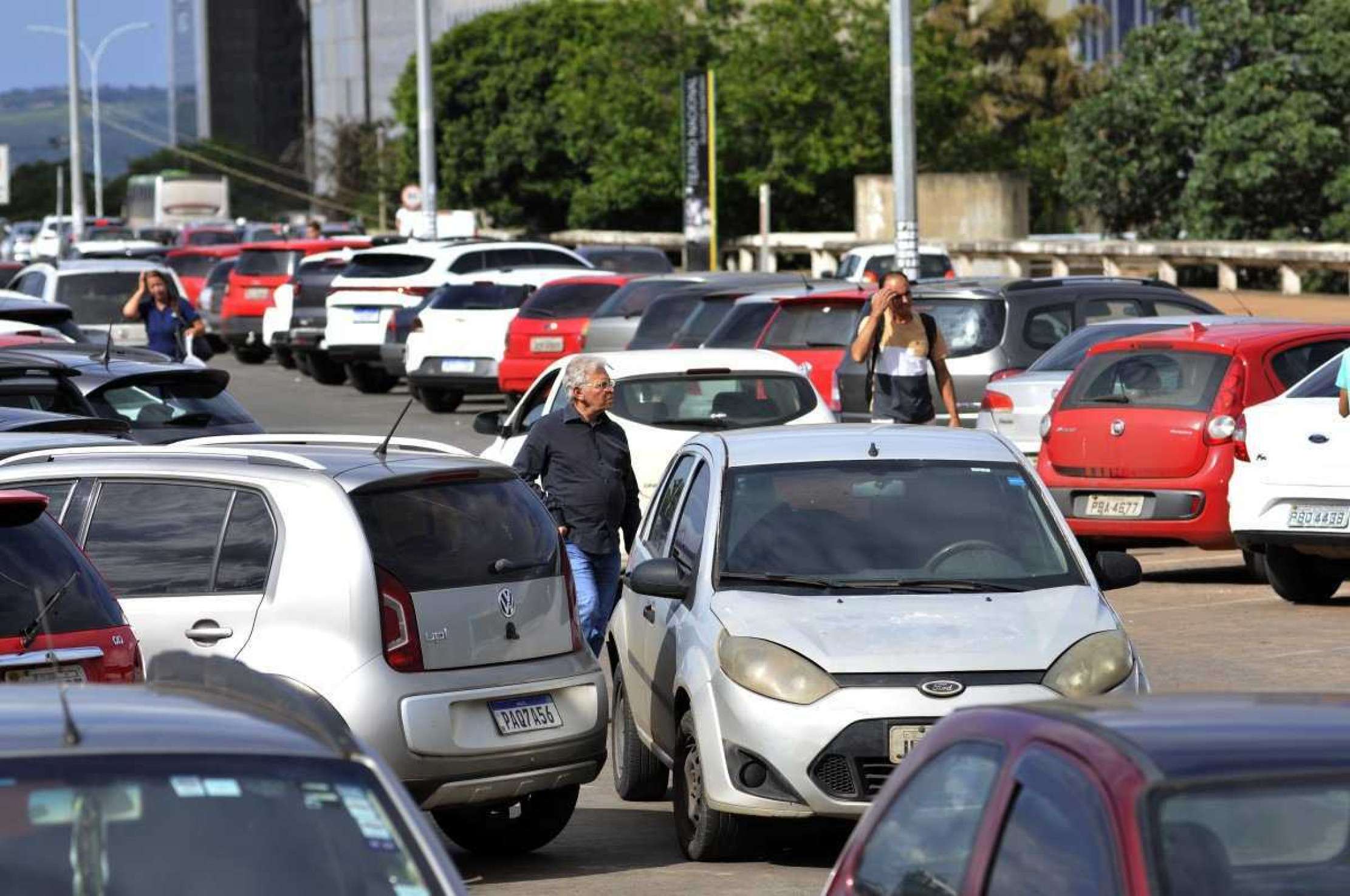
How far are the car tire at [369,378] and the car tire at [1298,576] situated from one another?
819 inches

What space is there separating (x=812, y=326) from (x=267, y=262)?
20.7m

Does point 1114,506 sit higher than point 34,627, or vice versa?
point 34,627

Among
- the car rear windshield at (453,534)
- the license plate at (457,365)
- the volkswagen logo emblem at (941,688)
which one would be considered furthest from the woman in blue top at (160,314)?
the volkswagen logo emblem at (941,688)

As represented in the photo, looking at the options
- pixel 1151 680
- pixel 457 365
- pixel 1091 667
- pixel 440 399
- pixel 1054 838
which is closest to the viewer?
pixel 1054 838

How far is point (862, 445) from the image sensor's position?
971cm

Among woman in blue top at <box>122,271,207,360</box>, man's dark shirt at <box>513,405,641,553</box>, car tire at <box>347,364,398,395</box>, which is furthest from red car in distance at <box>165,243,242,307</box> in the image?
man's dark shirt at <box>513,405,641,553</box>

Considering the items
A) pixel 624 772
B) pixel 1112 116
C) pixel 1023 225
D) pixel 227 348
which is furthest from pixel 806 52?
pixel 624 772

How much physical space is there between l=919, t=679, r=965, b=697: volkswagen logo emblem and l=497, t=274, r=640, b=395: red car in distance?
19.3 m

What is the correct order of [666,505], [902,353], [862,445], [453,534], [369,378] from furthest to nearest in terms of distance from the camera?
1. [369,378]
2. [902,353]
3. [666,505]
4. [862,445]
5. [453,534]

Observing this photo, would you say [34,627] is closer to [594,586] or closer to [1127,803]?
[1127,803]

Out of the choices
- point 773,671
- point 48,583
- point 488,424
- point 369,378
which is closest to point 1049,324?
point 488,424

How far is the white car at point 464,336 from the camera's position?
29219 mm

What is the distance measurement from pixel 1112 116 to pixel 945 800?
39244 mm

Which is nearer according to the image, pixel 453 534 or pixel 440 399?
pixel 453 534
